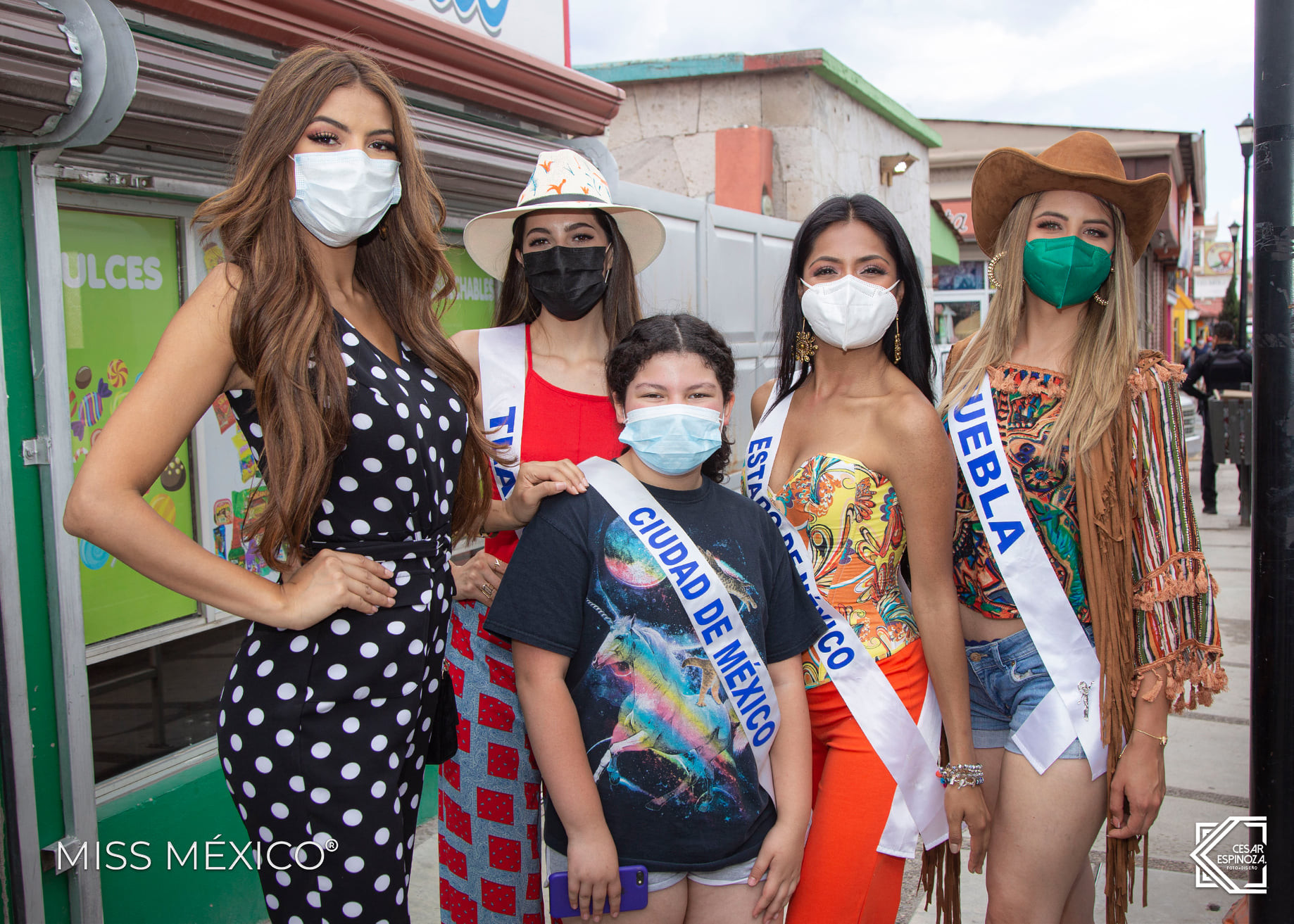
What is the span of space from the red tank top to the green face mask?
1.08 meters

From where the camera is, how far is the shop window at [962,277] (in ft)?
63.5

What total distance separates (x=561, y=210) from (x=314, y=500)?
1.08 m

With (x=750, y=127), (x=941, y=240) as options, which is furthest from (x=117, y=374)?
(x=941, y=240)

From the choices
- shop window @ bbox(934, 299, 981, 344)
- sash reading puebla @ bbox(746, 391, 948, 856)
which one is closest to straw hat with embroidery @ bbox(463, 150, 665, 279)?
sash reading puebla @ bbox(746, 391, 948, 856)

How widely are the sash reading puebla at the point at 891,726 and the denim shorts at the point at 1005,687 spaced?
0.52 ft

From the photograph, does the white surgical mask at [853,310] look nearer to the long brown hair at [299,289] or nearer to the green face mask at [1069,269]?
the green face mask at [1069,269]

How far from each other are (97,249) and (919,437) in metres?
2.44

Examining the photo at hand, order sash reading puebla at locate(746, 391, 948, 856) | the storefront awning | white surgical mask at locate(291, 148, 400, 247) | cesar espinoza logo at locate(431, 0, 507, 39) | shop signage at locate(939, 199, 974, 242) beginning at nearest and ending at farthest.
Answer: white surgical mask at locate(291, 148, 400, 247) < sash reading puebla at locate(746, 391, 948, 856) < cesar espinoza logo at locate(431, 0, 507, 39) < the storefront awning < shop signage at locate(939, 199, 974, 242)

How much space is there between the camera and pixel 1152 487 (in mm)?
2172

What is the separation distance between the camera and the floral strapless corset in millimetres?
2189

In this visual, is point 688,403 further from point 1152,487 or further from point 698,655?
point 1152,487

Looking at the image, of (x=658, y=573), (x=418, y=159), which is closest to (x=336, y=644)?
(x=658, y=573)

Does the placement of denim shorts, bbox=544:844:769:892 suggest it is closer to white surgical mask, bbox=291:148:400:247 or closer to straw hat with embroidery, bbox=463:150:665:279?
white surgical mask, bbox=291:148:400:247

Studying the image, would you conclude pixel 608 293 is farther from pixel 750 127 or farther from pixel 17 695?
pixel 750 127
